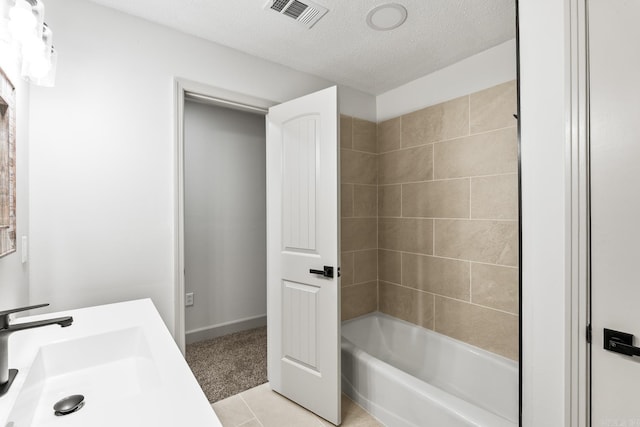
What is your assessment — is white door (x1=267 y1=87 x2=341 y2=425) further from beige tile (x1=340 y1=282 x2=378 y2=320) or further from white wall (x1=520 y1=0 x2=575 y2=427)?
white wall (x1=520 y1=0 x2=575 y2=427)

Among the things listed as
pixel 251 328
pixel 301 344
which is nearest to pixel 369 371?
pixel 301 344

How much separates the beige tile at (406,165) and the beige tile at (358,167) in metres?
0.08

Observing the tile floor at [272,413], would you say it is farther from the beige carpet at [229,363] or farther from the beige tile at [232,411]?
the beige carpet at [229,363]

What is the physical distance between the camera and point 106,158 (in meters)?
1.59

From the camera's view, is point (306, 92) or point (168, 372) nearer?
point (168, 372)

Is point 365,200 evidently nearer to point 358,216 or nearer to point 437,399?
point 358,216

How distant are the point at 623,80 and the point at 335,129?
4.08 feet

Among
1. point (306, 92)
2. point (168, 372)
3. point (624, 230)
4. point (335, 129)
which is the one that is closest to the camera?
point (168, 372)

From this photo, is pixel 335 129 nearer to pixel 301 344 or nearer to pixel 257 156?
pixel 301 344

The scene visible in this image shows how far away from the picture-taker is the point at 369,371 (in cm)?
193

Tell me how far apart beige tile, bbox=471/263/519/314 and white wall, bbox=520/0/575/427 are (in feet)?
2.91

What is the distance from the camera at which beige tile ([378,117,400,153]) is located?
260cm

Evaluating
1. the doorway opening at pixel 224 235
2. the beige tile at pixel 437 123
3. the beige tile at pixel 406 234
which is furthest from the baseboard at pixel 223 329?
Result: the beige tile at pixel 437 123

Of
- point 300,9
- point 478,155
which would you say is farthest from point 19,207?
point 478,155
